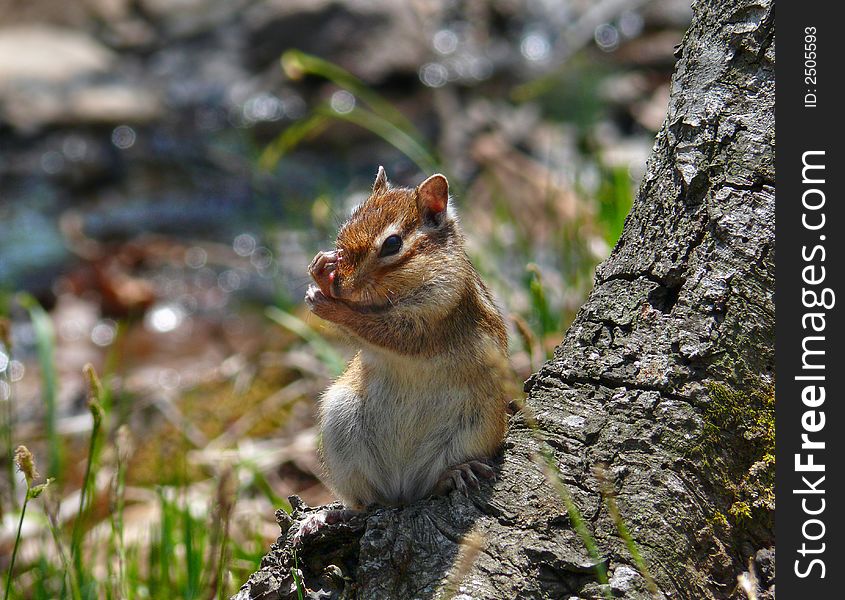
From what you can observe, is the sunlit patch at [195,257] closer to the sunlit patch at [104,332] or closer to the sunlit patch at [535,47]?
the sunlit patch at [104,332]

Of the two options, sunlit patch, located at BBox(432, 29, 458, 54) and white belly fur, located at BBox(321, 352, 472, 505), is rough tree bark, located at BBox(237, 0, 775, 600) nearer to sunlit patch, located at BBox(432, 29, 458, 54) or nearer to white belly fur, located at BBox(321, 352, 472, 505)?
white belly fur, located at BBox(321, 352, 472, 505)

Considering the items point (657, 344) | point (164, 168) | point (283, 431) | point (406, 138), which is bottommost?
point (657, 344)

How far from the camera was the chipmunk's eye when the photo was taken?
311 cm

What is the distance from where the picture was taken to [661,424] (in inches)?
100

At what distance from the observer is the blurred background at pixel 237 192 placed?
4500 millimetres

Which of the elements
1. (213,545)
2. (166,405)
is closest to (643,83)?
(166,405)

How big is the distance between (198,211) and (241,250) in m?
1.07

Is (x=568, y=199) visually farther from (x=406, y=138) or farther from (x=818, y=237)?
(x=818, y=237)

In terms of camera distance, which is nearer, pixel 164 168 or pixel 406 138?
pixel 406 138

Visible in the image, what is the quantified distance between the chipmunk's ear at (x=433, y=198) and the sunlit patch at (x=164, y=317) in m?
5.14

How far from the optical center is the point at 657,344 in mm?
2637

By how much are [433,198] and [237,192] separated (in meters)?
7.13

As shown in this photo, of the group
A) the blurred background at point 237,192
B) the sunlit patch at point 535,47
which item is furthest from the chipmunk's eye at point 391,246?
the sunlit patch at point 535,47

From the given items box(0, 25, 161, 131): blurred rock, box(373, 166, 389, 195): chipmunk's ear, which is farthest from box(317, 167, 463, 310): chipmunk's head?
box(0, 25, 161, 131): blurred rock
